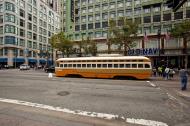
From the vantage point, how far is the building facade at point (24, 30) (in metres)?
60.3

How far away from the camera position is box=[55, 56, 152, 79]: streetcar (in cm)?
1991

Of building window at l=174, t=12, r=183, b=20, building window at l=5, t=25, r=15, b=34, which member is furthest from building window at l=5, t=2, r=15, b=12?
building window at l=174, t=12, r=183, b=20

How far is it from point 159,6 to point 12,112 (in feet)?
146

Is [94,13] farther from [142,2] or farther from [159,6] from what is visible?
[159,6]

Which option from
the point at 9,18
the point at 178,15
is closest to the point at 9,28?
the point at 9,18

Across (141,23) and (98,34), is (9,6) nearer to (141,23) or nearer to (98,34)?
(98,34)

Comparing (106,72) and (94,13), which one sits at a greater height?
(94,13)

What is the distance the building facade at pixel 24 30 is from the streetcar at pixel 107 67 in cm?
3835

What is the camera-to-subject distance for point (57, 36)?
45.5 meters

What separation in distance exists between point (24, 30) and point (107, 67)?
5897 centimetres

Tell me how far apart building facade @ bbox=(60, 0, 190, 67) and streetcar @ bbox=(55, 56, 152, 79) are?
13434mm

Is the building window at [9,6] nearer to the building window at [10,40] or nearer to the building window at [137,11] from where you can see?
the building window at [10,40]

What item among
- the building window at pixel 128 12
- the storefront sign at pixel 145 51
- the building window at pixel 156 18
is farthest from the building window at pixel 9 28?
the building window at pixel 156 18

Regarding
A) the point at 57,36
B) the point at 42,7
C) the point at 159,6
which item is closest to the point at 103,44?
the point at 57,36
